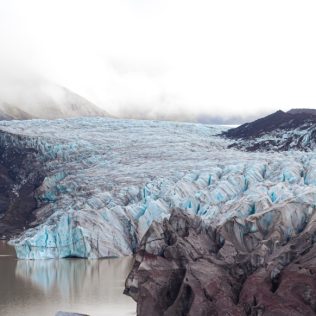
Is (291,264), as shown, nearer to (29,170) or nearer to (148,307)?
(148,307)

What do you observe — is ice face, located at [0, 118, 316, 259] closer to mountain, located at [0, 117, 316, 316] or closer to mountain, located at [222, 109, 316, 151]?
mountain, located at [0, 117, 316, 316]

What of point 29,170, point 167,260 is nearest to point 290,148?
point 29,170

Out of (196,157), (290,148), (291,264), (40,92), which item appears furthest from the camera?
(40,92)

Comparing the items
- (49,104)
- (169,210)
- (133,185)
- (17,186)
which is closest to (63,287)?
(169,210)

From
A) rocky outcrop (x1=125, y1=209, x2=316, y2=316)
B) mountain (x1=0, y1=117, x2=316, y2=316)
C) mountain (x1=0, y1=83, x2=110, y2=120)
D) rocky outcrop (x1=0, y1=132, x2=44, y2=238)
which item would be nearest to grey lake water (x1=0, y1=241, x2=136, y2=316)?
mountain (x1=0, y1=117, x2=316, y2=316)

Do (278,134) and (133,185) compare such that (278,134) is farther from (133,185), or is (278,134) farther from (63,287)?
(63,287)
